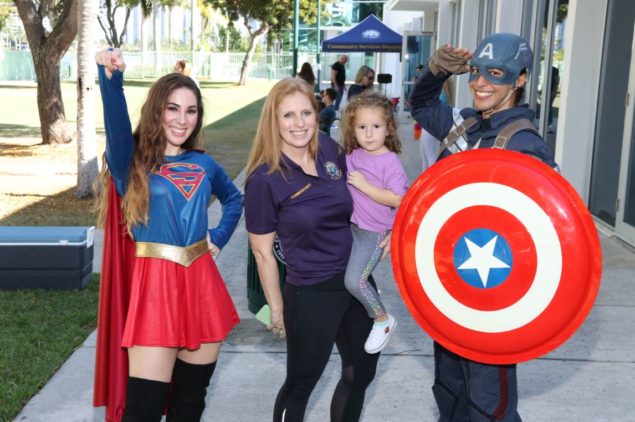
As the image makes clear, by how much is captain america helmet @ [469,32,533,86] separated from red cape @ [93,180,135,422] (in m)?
1.49

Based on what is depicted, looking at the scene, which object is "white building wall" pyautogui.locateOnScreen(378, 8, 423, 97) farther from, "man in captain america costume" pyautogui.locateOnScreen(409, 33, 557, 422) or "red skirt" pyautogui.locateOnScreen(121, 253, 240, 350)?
"red skirt" pyautogui.locateOnScreen(121, 253, 240, 350)

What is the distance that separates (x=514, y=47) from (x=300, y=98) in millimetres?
830

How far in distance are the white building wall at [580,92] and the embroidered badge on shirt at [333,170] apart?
22.0ft

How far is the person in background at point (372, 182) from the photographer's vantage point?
10.9 feet

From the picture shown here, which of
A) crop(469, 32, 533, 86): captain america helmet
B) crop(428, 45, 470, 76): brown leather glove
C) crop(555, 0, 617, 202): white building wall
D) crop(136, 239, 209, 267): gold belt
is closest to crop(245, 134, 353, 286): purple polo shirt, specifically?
crop(136, 239, 209, 267): gold belt

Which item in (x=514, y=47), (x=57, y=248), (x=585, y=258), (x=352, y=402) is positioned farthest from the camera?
(x=57, y=248)

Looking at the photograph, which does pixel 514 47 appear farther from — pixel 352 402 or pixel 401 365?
pixel 401 365

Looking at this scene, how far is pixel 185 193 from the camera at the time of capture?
315 cm

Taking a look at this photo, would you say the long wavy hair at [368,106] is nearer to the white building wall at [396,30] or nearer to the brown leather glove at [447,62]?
the brown leather glove at [447,62]

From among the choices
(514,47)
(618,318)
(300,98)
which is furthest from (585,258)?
(618,318)

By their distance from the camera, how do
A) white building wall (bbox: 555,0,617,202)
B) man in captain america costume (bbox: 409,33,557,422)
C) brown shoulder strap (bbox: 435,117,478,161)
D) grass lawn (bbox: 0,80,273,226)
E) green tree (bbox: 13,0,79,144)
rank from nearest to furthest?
man in captain america costume (bbox: 409,33,557,422) → brown shoulder strap (bbox: 435,117,478,161) → white building wall (bbox: 555,0,617,202) → grass lawn (bbox: 0,80,273,226) → green tree (bbox: 13,0,79,144)

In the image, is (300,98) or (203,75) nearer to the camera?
(300,98)

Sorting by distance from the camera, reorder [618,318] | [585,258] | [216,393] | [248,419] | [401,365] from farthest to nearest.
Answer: [618,318]
[401,365]
[216,393]
[248,419]
[585,258]

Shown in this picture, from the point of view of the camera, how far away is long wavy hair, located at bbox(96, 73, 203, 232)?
306 centimetres
